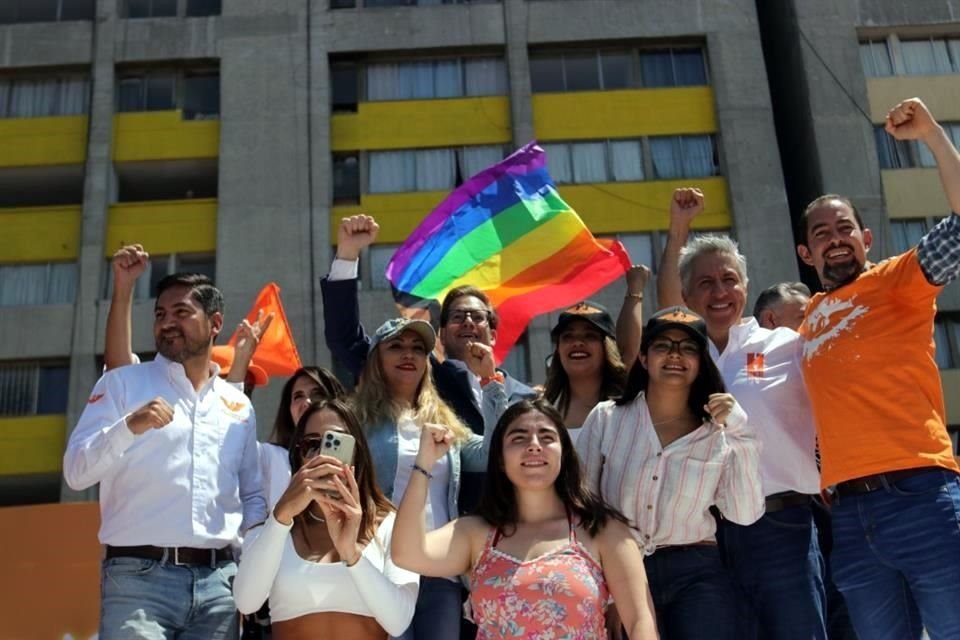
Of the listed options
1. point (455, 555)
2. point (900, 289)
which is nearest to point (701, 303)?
point (900, 289)

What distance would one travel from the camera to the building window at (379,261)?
23891 mm

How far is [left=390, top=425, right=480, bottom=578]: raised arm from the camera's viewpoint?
3762mm

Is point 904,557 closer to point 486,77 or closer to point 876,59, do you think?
point 486,77

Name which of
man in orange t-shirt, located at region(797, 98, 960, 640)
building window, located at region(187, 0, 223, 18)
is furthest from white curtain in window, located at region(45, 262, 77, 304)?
man in orange t-shirt, located at region(797, 98, 960, 640)

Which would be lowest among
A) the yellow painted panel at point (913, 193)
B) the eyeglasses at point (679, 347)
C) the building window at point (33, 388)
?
the eyeglasses at point (679, 347)

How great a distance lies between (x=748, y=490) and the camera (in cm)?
403

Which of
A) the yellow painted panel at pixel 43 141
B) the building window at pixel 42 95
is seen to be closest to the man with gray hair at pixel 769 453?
the yellow painted panel at pixel 43 141

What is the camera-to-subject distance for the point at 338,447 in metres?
3.77

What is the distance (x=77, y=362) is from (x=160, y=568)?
A: 70.4 feet

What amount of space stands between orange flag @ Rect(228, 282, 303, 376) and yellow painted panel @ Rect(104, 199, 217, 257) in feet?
47.5

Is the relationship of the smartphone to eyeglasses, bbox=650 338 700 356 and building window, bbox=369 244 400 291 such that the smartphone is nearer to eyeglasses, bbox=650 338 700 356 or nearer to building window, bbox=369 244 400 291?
eyeglasses, bbox=650 338 700 356

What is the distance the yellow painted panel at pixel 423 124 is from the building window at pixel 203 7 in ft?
16.8

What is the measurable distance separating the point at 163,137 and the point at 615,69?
12.7m

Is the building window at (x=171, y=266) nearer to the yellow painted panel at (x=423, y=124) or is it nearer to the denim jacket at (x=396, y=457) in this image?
the yellow painted panel at (x=423, y=124)
